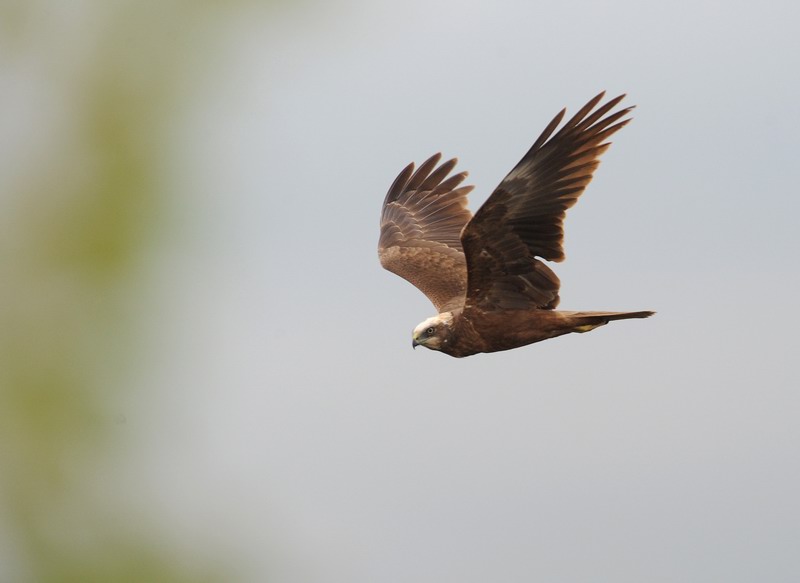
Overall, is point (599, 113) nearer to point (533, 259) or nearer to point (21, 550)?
point (533, 259)

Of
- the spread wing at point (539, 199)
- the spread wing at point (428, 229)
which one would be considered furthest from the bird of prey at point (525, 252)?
the spread wing at point (428, 229)

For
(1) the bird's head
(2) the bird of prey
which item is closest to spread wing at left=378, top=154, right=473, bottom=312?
(2) the bird of prey

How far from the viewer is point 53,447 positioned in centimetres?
463

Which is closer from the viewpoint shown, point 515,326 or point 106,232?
point 106,232

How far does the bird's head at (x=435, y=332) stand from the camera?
1062 cm

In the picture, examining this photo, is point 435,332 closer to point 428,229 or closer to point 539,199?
point 539,199

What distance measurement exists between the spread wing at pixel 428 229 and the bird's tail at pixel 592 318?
215 cm

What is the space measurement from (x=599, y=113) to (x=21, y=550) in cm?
626

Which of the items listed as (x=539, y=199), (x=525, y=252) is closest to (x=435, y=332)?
(x=525, y=252)

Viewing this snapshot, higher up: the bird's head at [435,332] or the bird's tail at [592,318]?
the bird's tail at [592,318]

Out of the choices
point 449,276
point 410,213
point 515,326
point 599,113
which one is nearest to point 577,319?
point 515,326

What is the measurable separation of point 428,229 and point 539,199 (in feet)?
14.7

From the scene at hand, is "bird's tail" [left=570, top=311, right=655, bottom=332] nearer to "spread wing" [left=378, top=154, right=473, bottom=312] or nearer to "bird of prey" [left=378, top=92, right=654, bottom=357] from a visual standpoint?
"bird of prey" [left=378, top=92, right=654, bottom=357]

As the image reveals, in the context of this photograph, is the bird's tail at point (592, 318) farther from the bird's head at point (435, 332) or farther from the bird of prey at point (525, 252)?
the bird's head at point (435, 332)
